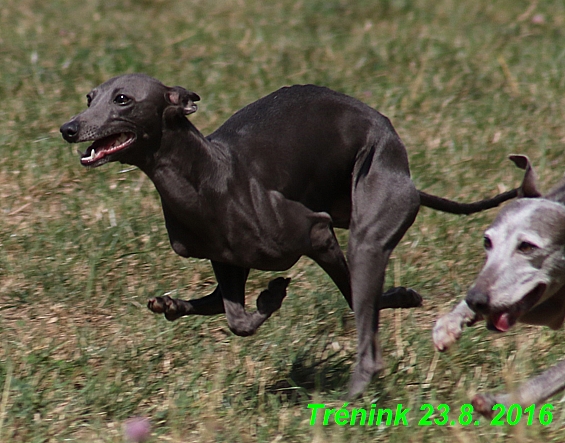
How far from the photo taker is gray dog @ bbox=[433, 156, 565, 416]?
12.4 feet

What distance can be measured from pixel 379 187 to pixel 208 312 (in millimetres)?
889

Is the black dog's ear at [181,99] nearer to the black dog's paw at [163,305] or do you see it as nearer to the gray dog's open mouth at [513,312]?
the black dog's paw at [163,305]

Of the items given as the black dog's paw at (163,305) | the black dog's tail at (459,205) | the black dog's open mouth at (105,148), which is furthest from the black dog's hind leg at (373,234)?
the black dog's open mouth at (105,148)

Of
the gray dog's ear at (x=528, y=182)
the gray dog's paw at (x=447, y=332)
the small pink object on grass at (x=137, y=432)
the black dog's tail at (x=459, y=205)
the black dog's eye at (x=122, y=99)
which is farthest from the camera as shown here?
the black dog's tail at (x=459, y=205)

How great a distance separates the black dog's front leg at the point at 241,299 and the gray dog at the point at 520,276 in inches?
29.0

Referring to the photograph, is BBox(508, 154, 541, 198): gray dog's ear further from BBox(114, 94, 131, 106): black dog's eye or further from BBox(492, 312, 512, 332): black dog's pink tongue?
BBox(114, 94, 131, 106): black dog's eye

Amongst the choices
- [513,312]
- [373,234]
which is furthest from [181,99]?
[513,312]

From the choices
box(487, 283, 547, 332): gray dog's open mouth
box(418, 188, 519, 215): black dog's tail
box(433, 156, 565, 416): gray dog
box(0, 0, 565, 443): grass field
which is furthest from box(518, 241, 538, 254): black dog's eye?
box(418, 188, 519, 215): black dog's tail

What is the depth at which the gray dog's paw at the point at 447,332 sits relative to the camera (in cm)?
392

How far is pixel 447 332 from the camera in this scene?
3938mm

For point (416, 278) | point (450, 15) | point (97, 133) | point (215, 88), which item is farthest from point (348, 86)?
point (97, 133)

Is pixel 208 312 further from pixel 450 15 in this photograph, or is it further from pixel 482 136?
pixel 450 15

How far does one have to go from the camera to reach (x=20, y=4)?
9.13 m

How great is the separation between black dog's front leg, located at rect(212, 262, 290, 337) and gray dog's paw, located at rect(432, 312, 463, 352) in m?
0.73
